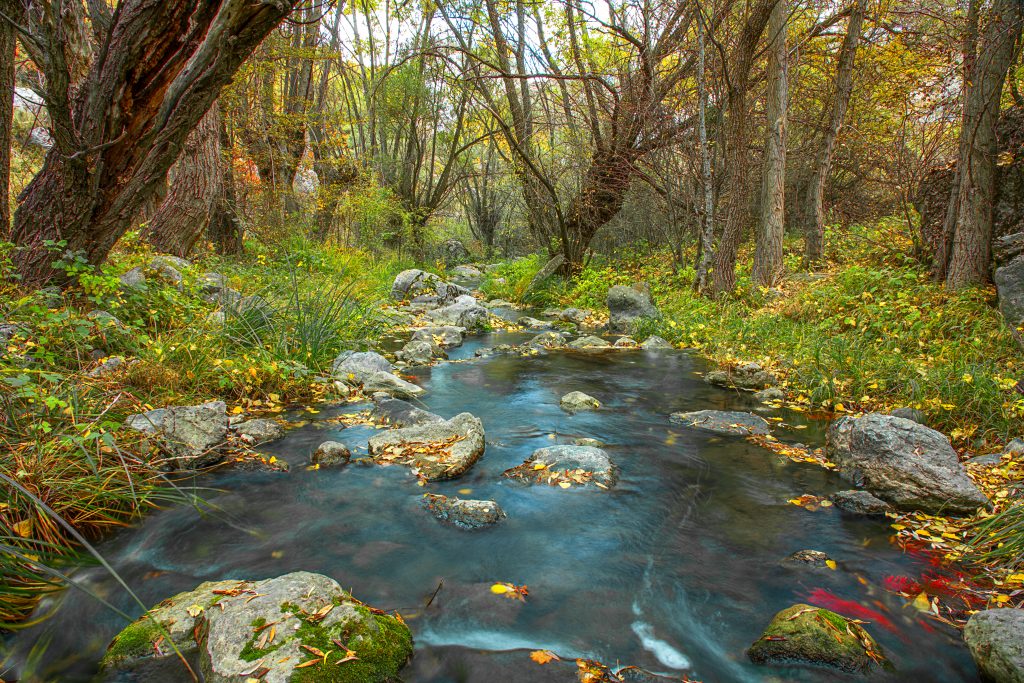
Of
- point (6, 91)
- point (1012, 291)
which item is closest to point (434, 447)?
point (6, 91)

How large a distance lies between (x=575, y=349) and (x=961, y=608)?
5.96 metres

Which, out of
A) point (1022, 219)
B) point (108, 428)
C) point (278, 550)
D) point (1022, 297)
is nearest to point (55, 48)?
point (108, 428)

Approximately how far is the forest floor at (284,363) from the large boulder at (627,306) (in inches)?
16.4

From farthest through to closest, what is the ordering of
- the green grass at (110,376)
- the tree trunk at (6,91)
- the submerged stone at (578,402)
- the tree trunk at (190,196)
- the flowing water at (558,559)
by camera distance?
the tree trunk at (190,196)
the submerged stone at (578,402)
the tree trunk at (6,91)
the green grass at (110,376)
the flowing water at (558,559)

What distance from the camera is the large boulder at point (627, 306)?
9321 mm

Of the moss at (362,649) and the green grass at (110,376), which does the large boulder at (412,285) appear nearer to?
the green grass at (110,376)

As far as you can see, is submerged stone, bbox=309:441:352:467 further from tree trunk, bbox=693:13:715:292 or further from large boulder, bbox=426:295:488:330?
tree trunk, bbox=693:13:715:292

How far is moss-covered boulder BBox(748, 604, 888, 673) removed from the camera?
6.70 ft

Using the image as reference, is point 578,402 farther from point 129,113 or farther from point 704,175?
point 704,175

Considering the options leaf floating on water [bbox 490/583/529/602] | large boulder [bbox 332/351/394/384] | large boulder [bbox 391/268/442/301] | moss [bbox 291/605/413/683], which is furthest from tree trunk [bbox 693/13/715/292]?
moss [bbox 291/605/413/683]

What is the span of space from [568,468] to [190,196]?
285 inches

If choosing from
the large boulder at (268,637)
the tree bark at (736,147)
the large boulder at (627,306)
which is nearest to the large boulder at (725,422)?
the large boulder at (268,637)

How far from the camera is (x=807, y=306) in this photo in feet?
24.6

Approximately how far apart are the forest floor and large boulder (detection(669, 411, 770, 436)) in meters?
0.77
